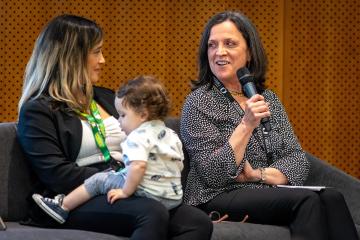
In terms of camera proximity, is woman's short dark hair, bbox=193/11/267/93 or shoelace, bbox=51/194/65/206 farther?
woman's short dark hair, bbox=193/11/267/93

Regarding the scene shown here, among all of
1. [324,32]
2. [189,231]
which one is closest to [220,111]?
[189,231]

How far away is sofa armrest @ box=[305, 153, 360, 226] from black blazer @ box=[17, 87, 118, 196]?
3.95 ft

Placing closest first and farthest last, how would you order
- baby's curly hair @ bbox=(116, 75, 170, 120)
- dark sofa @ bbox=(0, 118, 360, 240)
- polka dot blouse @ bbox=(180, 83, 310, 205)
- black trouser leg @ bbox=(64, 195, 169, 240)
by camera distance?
black trouser leg @ bbox=(64, 195, 169, 240) < baby's curly hair @ bbox=(116, 75, 170, 120) < dark sofa @ bbox=(0, 118, 360, 240) < polka dot blouse @ bbox=(180, 83, 310, 205)

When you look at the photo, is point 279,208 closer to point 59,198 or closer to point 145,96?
point 145,96

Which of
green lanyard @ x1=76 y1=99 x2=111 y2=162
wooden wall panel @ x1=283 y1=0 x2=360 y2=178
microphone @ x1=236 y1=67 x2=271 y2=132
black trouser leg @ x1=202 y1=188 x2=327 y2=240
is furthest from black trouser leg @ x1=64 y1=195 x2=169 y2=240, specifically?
wooden wall panel @ x1=283 y1=0 x2=360 y2=178

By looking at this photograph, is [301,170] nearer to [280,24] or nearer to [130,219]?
[130,219]

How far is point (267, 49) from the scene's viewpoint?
5324mm

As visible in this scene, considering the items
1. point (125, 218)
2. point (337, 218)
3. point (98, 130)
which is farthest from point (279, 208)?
point (98, 130)

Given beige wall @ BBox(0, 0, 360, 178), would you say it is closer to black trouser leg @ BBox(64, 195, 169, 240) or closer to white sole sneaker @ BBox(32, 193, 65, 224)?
white sole sneaker @ BBox(32, 193, 65, 224)

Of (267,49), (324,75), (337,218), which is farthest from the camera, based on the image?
(324,75)

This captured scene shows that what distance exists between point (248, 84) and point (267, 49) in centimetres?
171

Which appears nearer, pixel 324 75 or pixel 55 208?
pixel 55 208

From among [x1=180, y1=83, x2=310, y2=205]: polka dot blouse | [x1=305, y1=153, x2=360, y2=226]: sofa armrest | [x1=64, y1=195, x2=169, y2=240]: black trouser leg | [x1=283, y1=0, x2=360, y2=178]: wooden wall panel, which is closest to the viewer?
[x1=64, y1=195, x2=169, y2=240]: black trouser leg

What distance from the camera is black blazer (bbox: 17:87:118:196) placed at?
3.43 meters
